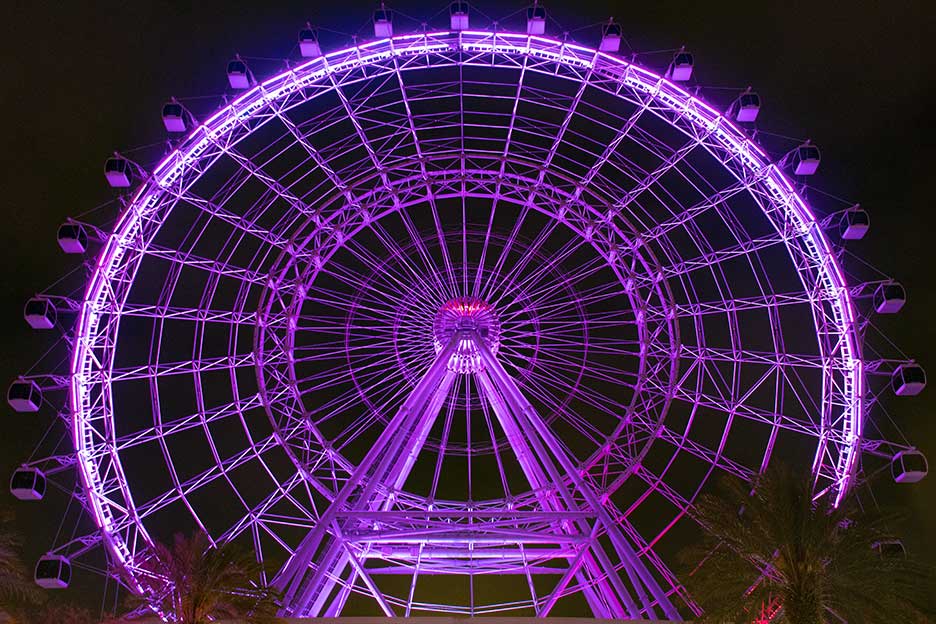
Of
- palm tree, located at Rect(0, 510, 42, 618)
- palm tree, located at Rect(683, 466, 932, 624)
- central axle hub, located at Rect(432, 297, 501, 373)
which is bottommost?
palm tree, located at Rect(0, 510, 42, 618)

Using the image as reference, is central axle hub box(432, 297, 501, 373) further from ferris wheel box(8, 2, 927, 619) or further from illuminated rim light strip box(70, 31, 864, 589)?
illuminated rim light strip box(70, 31, 864, 589)

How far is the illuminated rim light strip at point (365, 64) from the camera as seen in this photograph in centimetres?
2694

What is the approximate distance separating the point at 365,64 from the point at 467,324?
30.7 feet

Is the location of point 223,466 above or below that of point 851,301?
below

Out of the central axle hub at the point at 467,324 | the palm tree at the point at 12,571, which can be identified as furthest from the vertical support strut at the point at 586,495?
the palm tree at the point at 12,571

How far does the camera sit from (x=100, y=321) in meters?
27.8

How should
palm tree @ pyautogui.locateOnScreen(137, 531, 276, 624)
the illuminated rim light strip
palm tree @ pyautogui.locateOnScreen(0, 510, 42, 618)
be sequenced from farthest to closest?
the illuminated rim light strip < palm tree @ pyautogui.locateOnScreen(0, 510, 42, 618) < palm tree @ pyautogui.locateOnScreen(137, 531, 276, 624)

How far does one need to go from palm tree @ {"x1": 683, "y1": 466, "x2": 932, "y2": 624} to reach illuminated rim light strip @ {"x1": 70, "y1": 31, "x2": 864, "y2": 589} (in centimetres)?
744

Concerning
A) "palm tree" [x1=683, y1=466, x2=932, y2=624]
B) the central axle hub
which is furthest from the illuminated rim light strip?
the central axle hub

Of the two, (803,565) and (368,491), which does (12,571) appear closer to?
(368,491)

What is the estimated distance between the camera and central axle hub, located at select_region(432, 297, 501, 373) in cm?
2945

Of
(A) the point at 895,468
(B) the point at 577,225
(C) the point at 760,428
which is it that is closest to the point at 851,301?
(A) the point at 895,468

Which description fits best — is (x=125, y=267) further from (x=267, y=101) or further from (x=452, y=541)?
(x=452, y=541)

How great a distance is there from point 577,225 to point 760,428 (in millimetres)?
14912
